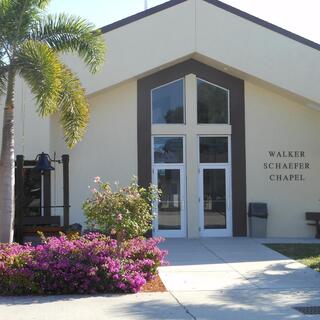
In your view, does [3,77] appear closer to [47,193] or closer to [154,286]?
[154,286]

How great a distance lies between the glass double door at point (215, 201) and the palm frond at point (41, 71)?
8903mm

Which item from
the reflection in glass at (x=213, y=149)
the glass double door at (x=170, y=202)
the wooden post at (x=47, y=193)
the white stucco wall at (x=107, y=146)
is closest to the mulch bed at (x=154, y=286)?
the wooden post at (x=47, y=193)

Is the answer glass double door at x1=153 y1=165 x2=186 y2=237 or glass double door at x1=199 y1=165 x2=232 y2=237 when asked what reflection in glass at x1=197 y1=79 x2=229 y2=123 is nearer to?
glass double door at x1=199 y1=165 x2=232 y2=237

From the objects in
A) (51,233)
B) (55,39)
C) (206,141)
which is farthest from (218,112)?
(55,39)

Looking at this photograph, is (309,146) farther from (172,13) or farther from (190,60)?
(172,13)

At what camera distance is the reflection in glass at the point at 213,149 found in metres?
19.8

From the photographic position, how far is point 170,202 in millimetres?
19578

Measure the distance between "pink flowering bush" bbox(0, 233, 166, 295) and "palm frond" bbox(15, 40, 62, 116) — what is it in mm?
2832

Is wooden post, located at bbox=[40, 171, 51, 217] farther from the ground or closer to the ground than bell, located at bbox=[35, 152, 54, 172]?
closer to the ground

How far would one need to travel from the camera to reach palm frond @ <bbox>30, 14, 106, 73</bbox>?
495 inches

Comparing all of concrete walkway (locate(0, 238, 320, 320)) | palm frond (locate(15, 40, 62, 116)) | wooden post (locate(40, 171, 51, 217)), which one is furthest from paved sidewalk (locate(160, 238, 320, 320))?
palm frond (locate(15, 40, 62, 116))

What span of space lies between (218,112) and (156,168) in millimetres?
2851

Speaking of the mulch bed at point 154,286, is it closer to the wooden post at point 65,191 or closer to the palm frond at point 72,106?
the palm frond at point 72,106

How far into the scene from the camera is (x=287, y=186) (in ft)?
65.2
